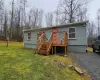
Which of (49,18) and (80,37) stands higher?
(49,18)

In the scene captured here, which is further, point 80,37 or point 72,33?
point 72,33

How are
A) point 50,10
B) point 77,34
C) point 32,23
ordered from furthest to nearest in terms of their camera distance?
1. point 50,10
2. point 32,23
3. point 77,34

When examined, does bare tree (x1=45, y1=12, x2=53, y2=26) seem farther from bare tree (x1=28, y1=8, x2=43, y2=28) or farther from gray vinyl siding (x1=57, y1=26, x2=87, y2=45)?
gray vinyl siding (x1=57, y1=26, x2=87, y2=45)

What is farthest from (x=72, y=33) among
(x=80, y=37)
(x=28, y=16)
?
(x=28, y=16)

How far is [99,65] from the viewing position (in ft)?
34.2

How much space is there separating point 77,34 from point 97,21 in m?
43.6

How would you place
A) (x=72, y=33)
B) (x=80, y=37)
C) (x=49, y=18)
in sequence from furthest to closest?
(x=49, y=18), (x=72, y=33), (x=80, y=37)

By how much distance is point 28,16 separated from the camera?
50.7 m

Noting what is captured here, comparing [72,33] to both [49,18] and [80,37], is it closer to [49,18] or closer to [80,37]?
[80,37]

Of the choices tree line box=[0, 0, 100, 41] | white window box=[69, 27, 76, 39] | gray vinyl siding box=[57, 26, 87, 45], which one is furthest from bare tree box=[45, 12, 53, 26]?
gray vinyl siding box=[57, 26, 87, 45]

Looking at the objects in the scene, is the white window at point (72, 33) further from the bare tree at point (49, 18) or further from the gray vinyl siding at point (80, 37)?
the bare tree at point (49, 18)

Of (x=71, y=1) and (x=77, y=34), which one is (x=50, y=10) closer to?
(x=71, y=1)

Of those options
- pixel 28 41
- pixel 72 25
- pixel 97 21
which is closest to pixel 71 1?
pixel 28 41

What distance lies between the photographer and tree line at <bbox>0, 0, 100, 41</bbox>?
34.6m
